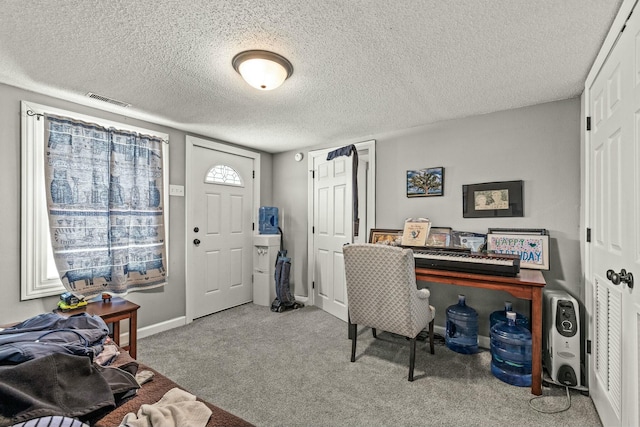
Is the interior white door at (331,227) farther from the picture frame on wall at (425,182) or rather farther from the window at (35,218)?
the window at (35,218)

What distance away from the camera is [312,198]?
416 cm

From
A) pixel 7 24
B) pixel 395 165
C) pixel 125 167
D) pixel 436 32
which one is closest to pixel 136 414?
pixel 7 24

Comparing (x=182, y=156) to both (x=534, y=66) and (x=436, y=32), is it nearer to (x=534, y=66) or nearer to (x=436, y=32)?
(x=436, y=32)

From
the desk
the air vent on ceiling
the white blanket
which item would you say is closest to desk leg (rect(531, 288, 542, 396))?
the desk

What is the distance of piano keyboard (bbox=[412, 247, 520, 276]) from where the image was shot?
2.20m

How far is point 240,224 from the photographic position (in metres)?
4.18

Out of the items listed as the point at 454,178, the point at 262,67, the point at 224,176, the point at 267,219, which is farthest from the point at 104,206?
the point at 454,178

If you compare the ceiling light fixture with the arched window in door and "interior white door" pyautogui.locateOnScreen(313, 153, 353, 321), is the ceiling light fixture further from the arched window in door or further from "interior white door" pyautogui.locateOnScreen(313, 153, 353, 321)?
the arched window in door

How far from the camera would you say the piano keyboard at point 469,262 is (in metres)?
2.20

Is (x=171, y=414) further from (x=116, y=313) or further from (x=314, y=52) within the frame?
(x=314, y=52)

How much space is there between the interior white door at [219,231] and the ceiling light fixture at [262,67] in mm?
1963

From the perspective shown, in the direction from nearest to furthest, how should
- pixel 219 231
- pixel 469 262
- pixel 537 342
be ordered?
1. pixel 537 342
2. pixel 469 262
3. pixel 219 231

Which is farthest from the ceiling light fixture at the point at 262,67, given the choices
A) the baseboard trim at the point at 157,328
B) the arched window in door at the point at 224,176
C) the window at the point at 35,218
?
the baseboard trim at the point at 157,328

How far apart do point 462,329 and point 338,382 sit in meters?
1.30
